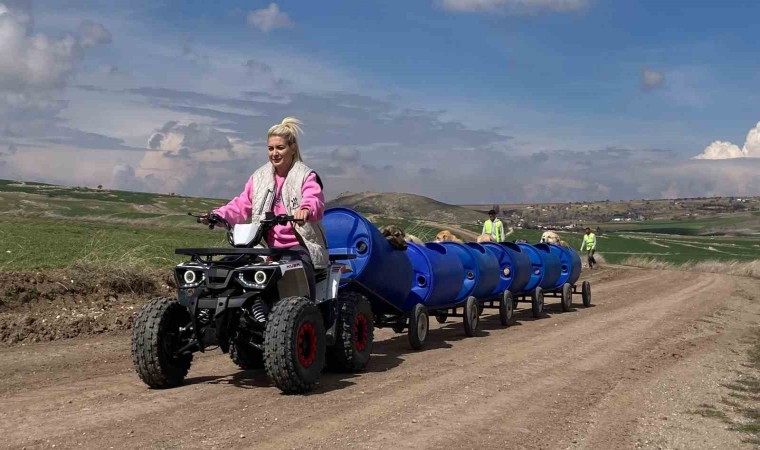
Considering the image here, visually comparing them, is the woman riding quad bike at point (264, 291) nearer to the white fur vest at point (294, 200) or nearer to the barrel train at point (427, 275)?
the white fur vest at point (294, 200)

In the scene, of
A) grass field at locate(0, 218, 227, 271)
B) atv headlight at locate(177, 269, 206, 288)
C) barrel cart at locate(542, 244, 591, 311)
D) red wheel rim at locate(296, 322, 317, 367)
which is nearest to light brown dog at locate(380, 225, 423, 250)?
red wheel rim at locate(296, 322, 317, 367)

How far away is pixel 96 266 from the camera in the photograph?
53.6 ft

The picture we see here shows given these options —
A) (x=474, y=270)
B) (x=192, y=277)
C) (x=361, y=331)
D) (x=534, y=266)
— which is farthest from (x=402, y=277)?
(x=534, y=266)

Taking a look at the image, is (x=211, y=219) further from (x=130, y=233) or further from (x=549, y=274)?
(x=130, y=233)

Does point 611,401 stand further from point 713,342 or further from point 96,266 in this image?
point 96,266

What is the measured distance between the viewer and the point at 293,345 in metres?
7.65

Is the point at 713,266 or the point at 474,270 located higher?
the point at 474,270

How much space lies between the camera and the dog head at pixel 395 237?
39.1ft

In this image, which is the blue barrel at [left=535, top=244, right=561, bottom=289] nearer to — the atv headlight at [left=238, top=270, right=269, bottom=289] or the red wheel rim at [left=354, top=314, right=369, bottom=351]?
the red wheel rim at [left=354, top=314, right=369, bottom=351]

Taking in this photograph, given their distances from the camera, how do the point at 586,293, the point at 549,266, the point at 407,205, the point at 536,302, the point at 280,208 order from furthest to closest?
1. the point at 407,205
2. the point at 586,293
3. the point at 549,266
4. the point at 536,302
5. the point at 280,208

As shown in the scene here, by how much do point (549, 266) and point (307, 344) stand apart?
11602 millimetres

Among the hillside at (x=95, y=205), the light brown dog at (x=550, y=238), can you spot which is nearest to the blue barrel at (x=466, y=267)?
the light brown dog at (x=550, y=238)

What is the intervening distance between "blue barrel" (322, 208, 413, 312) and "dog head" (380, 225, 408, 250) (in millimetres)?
111

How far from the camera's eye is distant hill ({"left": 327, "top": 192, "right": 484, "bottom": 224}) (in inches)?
5217
